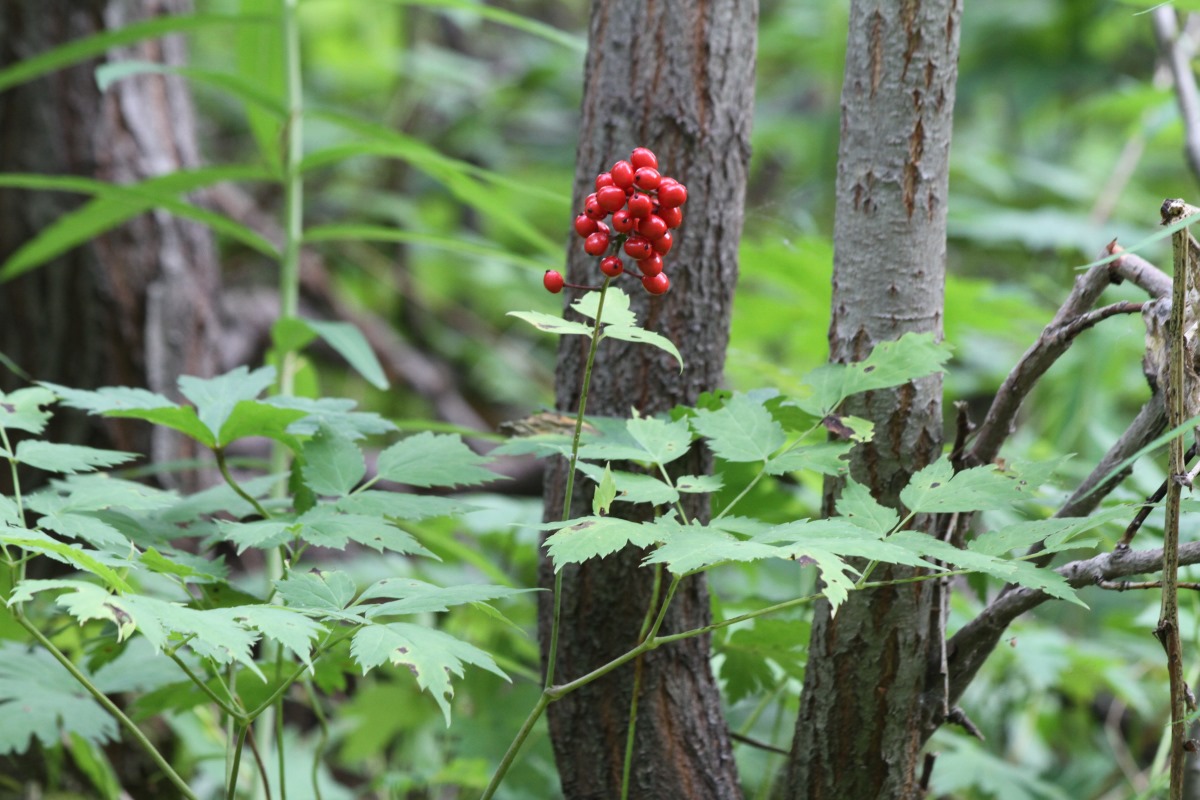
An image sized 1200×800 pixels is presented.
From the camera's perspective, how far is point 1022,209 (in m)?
3.40

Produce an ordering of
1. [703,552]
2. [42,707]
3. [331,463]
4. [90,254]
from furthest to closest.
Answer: [90,254]
[42,707]
[331,463]
[703,552]

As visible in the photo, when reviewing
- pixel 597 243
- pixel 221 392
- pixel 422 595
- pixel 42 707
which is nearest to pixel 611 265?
pixel 597 243

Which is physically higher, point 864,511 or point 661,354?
point 661,354

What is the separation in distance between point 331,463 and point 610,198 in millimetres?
333

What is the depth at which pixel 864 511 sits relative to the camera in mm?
709

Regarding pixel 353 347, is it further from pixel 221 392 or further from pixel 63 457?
pixel 63 457

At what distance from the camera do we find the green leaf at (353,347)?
1136 millimetres

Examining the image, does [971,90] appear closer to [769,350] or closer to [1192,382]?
[769,350]

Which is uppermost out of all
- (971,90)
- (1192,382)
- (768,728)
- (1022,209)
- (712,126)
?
(971,90)

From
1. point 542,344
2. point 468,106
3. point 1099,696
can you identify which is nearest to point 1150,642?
point 1099,696

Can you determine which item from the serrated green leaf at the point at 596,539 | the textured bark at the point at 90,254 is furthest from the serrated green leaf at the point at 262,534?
the textured bark at the point at 90,254

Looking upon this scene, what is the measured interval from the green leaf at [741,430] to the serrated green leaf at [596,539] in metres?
0.12

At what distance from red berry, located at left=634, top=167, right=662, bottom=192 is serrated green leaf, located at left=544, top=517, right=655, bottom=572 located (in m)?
0.22

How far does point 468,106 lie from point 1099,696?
2.74m
